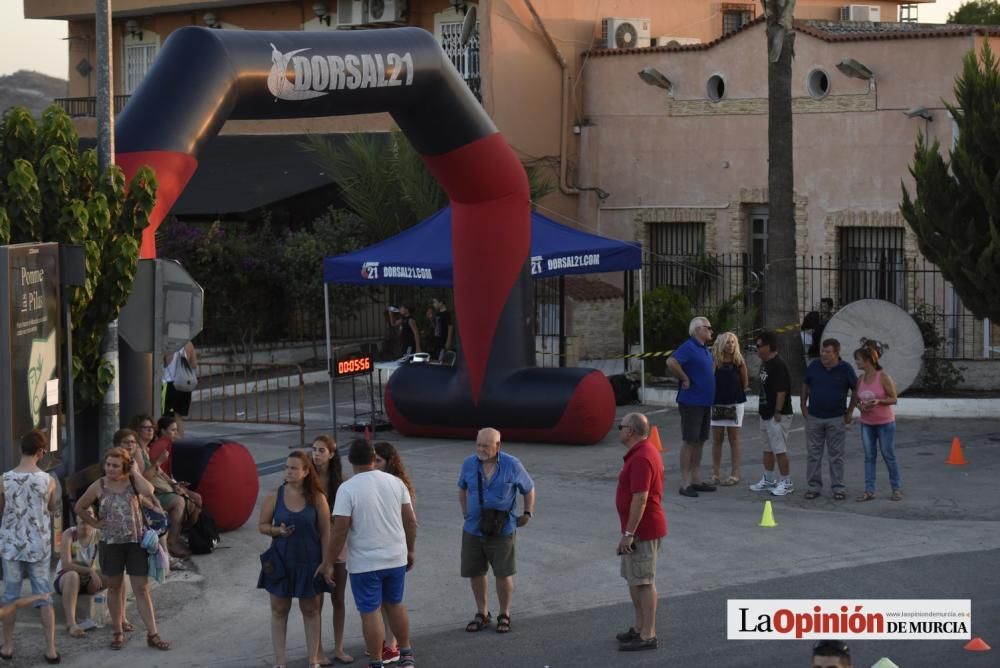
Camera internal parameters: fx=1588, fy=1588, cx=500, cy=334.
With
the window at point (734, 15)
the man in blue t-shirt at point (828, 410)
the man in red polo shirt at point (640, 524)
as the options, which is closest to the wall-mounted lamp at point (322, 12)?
the window at point (734, 15)

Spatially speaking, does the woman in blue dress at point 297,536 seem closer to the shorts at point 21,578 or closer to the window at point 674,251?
the shorts at point 21,578

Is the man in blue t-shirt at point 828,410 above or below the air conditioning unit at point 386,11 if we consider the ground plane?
below

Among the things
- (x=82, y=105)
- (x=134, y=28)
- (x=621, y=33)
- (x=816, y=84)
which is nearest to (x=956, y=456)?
(x=816, y=84)

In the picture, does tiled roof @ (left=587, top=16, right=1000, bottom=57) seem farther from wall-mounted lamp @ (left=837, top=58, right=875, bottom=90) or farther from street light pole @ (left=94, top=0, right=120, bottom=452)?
street light pole @ (left=94, top=0, right=120, bottom=452)

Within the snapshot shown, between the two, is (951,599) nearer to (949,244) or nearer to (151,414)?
(151,414)

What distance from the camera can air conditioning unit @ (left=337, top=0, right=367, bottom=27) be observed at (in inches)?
1267

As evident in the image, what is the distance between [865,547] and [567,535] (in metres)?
2.52

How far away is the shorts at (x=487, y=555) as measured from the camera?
1072 centimetres

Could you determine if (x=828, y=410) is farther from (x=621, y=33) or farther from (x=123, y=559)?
(x=621, y=33)

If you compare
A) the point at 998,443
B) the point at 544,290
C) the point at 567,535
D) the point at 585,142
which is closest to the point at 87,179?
the point at 567,535

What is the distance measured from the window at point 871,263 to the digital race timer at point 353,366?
32.5 feet

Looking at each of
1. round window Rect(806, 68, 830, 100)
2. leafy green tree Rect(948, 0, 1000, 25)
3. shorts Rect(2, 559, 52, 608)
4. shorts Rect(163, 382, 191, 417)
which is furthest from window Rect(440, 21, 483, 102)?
leafy green tree Rect(948, 0, 1000, 25)

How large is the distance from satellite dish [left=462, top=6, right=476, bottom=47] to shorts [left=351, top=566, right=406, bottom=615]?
20393 millimetres

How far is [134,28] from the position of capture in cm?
3591
